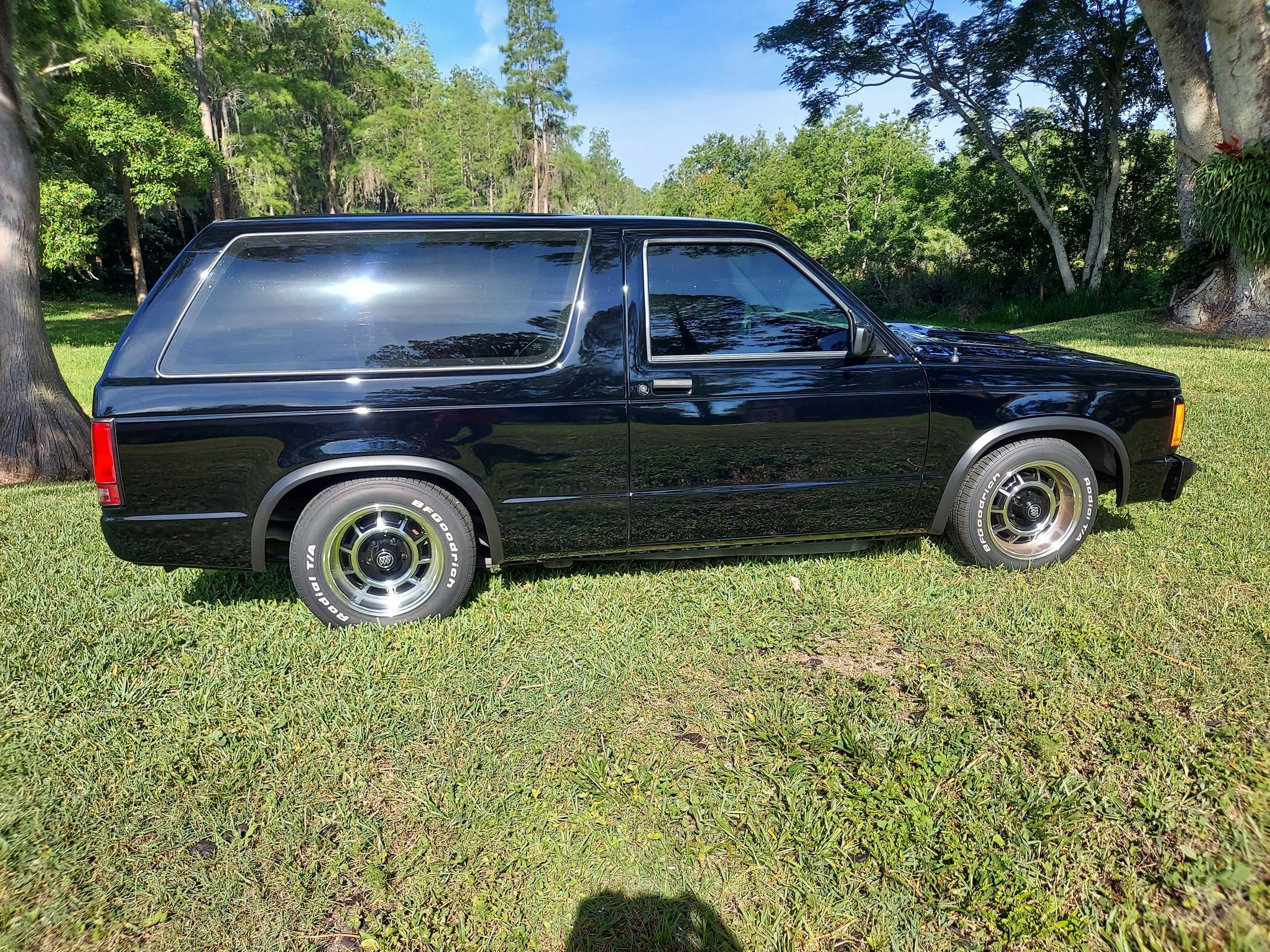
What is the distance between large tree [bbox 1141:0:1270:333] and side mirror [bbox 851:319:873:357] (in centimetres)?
1124

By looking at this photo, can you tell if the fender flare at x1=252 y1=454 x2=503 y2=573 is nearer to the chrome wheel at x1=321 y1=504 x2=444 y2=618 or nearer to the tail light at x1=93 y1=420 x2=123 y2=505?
the chrome wheel at x1=321 y1=504 x2=444 y2=618

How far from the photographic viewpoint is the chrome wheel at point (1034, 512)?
3869 mm

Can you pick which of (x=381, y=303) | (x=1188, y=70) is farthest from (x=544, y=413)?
(x=1188, y=70)

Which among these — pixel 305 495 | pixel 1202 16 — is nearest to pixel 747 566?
pixel 305 495

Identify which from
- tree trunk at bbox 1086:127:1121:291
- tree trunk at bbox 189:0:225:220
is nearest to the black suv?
tree trunk at bbox 1086:127:1121:291

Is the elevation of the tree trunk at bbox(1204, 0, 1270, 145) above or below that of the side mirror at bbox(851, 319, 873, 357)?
above

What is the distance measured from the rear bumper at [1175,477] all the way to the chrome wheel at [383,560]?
3823mm

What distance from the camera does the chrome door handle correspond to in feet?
11.2

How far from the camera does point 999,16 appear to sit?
18.3 m

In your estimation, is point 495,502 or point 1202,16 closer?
point 495,502

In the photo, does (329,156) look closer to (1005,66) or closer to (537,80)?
(537,80)

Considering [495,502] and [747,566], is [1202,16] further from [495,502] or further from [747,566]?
[495,502]

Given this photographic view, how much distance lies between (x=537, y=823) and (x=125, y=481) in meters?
2.32

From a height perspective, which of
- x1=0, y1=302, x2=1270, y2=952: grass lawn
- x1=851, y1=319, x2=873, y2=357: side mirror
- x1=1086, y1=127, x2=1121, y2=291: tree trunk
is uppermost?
x1=1086, y1=127, x2=1121, y2=291: tree trunk
